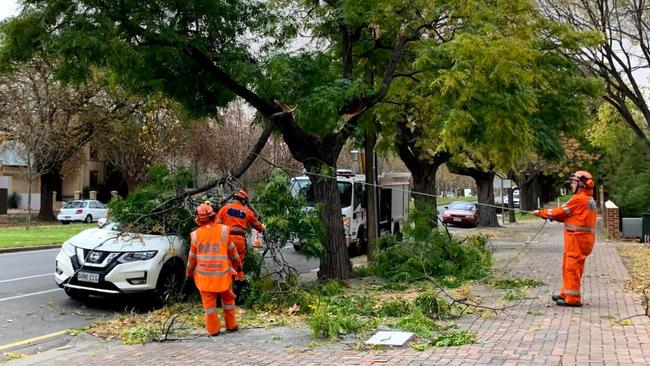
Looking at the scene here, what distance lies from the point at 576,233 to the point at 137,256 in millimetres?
6332

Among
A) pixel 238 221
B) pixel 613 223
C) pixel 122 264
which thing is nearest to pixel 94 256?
pixel 122 264

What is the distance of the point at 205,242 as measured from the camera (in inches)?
295

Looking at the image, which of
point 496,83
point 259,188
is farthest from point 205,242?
point 496,83

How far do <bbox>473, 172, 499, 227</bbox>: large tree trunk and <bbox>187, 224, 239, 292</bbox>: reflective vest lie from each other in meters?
29.9

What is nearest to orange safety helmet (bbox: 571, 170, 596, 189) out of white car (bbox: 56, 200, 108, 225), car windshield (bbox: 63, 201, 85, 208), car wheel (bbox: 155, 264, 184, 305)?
car wheel (bbox: 155, 264, 184, 305)

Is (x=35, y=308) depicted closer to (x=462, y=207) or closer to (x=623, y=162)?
(x=623, y=162)

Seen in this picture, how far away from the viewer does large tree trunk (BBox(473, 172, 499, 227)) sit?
36.2m

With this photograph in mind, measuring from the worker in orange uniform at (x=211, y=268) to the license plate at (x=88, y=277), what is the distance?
243cm

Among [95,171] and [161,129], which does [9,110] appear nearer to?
[161,129]

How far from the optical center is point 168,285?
9.80m

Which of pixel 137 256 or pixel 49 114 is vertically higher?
pixel 49 114

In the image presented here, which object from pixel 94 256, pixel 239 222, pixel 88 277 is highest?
pixel 239 222

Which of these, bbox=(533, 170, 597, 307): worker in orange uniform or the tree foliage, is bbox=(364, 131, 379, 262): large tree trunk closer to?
bbox=(533, 170, 597, 307): worker in orange uniform

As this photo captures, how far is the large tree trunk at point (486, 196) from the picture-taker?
36.2 metres
